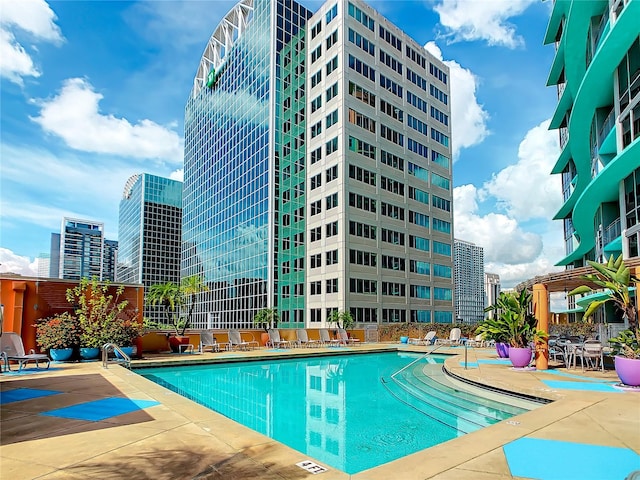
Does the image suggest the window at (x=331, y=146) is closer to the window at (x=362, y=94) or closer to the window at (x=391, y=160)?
the window at (x=362, y=94)

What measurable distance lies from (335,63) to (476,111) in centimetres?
2161

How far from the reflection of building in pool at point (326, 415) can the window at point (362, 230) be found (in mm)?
24748

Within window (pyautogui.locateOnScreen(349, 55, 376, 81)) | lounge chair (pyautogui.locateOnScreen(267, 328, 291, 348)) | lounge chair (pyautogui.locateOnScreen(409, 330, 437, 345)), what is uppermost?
window (pyautogui.locateOnScreen(349, 55, 376, 81))

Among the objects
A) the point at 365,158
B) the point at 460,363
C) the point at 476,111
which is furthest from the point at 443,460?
the point at 365,158

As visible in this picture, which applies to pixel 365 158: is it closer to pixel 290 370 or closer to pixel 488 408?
pixel 290 370

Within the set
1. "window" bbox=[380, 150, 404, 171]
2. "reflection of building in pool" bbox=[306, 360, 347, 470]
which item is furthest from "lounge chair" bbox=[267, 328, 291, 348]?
"window" bbox=[380, 150, 404, 171]

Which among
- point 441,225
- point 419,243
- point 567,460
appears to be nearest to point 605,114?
point 419,243

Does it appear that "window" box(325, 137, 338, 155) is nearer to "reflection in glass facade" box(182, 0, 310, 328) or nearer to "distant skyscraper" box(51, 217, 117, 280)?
"reflection in glass facade" box(182, 0, 310, 328)

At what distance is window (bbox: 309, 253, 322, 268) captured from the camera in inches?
1654

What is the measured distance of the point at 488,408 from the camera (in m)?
9.65

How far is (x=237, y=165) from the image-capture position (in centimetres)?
5181

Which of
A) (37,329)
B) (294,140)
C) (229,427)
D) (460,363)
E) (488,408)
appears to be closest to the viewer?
(229,427)

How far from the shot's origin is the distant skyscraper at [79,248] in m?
161

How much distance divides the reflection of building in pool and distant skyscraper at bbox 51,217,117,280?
Result: 16286cm
